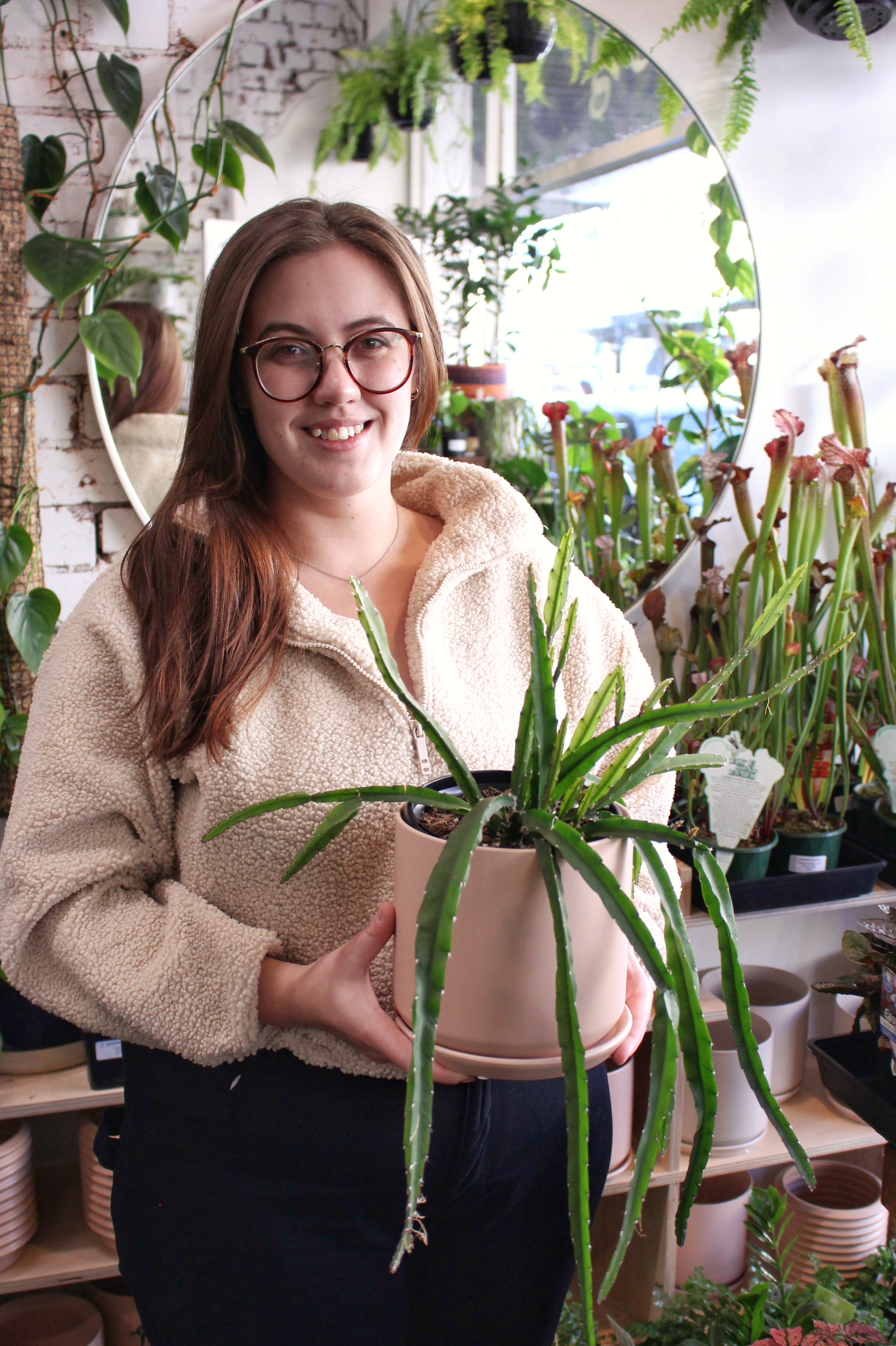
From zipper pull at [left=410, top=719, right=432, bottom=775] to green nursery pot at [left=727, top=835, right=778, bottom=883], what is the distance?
2.70ft

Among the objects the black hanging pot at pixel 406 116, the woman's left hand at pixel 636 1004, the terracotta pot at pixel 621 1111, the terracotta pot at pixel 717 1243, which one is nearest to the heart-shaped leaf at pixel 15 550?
the black hanging pot at pixel 406 116

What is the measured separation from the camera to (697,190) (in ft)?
5.89

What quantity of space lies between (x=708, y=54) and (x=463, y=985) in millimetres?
1735

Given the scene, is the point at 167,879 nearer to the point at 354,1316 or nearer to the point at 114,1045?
the point at 354,1316

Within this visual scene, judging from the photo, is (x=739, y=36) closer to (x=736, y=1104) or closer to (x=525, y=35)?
(x=525, y=35)

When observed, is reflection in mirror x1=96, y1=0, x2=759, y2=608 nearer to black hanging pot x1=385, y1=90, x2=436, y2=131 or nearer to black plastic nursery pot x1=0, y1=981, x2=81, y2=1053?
black hanging pot x1=385, y1=90, x2=436, y2=131

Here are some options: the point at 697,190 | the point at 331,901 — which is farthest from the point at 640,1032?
the point at 697,190

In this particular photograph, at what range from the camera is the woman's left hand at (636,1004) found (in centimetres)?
81

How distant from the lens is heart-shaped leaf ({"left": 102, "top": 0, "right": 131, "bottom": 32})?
1426 mm

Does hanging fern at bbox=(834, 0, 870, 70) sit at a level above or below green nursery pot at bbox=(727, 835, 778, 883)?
above

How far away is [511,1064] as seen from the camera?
0.63 m

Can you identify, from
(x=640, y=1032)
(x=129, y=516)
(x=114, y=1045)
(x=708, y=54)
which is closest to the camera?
(x=640, y=1032)

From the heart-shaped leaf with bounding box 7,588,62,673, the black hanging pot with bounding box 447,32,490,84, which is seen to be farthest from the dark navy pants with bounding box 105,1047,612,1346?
the black hanging pot with bounding box 447,32,490,84

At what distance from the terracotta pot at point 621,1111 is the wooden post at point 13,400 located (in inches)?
39.6
